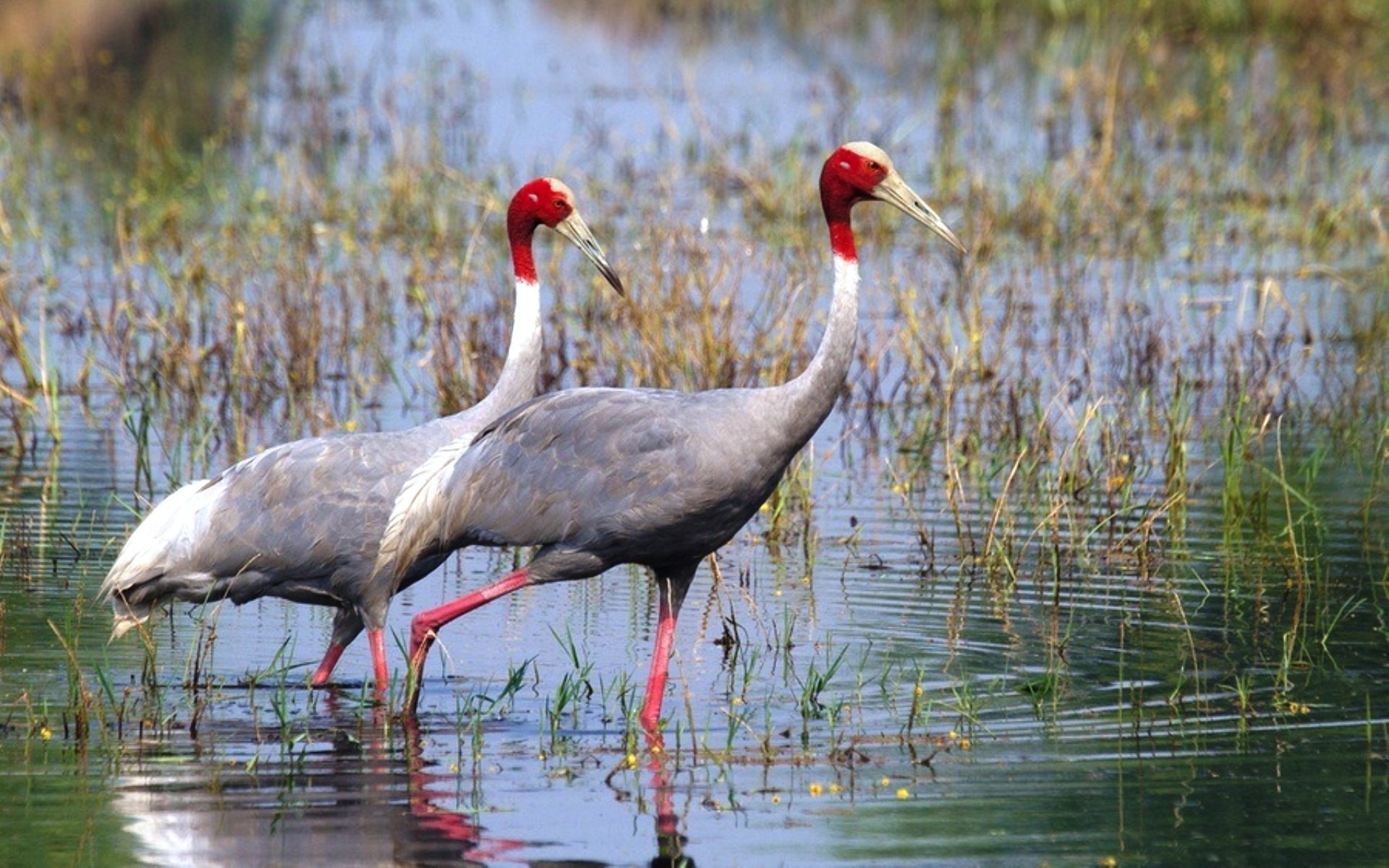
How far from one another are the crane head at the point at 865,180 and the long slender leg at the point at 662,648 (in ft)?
4.33

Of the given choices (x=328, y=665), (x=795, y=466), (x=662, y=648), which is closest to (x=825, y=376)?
(x=662, y=648)

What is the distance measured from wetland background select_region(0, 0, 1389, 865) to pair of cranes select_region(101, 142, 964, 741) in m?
0.29

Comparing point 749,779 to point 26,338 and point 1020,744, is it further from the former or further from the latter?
point 26,338

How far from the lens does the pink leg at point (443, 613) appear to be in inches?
299

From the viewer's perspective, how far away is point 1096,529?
9.13 m

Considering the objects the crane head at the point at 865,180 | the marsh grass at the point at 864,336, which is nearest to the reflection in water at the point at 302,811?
the marsh grass at the point at 864,336

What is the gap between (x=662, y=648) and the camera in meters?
7.56

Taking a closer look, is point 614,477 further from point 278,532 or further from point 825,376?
point 278,532

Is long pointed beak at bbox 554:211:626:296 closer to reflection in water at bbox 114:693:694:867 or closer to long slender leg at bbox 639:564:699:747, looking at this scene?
long slender leg at bbox 639:564:699:747

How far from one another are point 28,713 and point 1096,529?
404 centimetres

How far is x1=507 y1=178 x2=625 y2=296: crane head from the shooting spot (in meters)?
8.85

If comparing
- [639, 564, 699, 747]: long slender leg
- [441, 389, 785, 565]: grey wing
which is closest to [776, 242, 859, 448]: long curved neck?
[441, 389, 785, 565]: grey wing

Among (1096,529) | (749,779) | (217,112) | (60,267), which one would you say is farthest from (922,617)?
(217,112)

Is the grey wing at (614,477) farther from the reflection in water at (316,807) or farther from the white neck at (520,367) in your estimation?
the reflection in water at (316,807)
